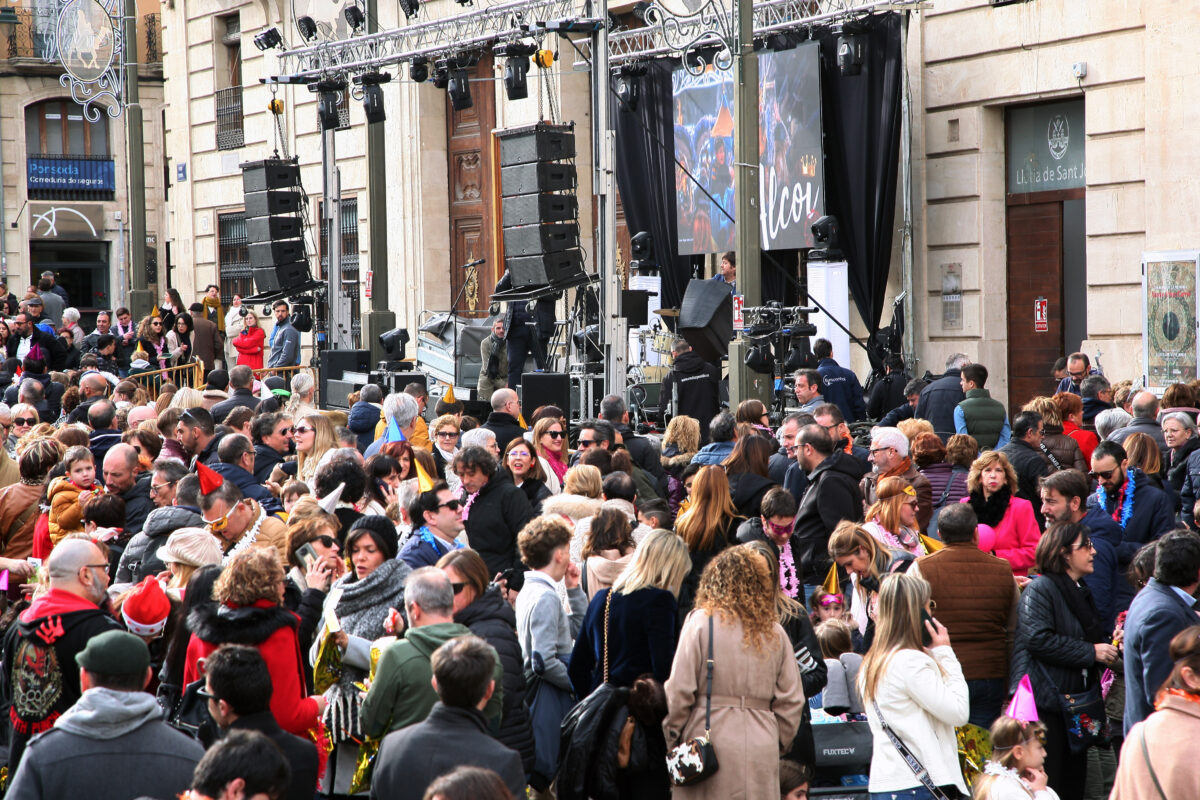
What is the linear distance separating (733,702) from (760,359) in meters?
8.61

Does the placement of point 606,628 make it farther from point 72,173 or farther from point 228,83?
point 72,173

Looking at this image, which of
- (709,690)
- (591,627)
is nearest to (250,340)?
(591,627)

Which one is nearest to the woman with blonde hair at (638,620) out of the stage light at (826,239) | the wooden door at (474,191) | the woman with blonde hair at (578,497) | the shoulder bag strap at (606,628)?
the shoulder bag strap at (606,628)

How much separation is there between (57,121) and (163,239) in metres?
4.20

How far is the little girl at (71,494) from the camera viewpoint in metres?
7.17

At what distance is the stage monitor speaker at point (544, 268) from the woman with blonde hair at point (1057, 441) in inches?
273

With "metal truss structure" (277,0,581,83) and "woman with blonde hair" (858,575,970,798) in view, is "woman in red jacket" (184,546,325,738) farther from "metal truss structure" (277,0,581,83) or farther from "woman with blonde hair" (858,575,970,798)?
"metal truss structure" (277,0,581,83)

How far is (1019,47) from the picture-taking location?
50.0 feet

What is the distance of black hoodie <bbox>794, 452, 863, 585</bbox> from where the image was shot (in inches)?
281

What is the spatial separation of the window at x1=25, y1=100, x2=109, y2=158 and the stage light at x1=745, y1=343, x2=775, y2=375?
2964 cm

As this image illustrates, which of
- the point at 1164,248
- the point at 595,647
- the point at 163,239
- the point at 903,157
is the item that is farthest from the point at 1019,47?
the point at 163,239

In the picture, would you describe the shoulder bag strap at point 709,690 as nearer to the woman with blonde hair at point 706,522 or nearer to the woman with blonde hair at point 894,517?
the woman with blonde hair at point 706,522

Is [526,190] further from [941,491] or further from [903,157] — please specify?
[941,491]

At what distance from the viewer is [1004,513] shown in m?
7.28
